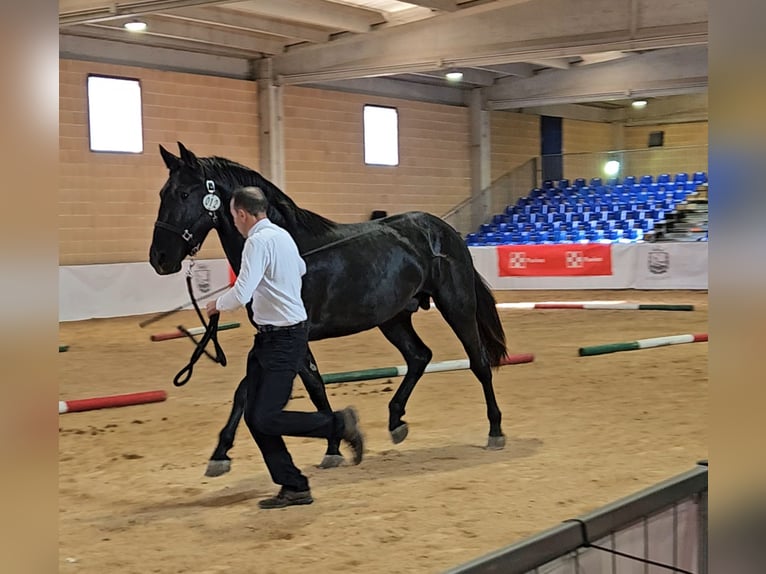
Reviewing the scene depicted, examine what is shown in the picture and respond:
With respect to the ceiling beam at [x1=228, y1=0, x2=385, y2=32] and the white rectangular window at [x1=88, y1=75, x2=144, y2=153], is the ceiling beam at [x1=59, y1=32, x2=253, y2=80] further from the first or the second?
the ceiling beam at [x1=228, y1=0, x2=385, y2=32]

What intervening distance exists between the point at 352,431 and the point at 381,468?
698mm

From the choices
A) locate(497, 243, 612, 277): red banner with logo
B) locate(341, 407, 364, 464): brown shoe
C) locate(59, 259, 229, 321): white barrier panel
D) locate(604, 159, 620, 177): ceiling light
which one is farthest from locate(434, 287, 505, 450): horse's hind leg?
locate(604, 159, 620, 177): ceiling light

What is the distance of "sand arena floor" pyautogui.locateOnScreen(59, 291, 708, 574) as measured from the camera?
3672 millimetres

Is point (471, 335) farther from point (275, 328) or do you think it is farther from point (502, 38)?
point (502, 38)

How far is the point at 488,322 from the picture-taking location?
5789mm

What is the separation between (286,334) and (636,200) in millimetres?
18343

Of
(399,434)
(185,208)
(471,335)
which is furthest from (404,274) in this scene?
(185,208)

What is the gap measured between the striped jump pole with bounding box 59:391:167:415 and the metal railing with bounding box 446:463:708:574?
4.55m

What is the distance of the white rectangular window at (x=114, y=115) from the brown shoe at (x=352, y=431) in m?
12.2

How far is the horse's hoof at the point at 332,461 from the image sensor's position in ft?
16.4

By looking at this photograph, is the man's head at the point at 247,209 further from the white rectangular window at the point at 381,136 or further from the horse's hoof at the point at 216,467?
the white rectangular window at the point at 381,136
